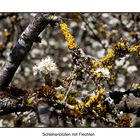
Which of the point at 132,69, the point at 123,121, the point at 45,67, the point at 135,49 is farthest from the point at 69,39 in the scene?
the point at 132,69

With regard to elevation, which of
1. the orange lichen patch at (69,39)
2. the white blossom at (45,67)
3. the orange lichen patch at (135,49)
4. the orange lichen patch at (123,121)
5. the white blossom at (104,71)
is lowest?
the orange lichen patch at (123,121)

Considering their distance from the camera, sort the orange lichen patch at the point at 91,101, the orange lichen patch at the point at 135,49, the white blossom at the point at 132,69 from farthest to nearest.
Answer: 1. the white blossom at the point at 132,69
2. the orange lichen patch at the point at 135,49
3. the orange lichen patch at the point at 91,101

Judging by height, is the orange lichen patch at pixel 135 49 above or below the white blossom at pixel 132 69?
above

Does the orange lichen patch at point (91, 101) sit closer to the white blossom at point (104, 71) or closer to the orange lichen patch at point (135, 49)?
the white blossom at point (104, 71)

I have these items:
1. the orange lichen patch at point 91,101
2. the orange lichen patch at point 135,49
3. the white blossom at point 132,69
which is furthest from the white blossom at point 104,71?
the white blossom at point 132,69

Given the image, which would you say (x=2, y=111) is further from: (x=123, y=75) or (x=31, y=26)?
(x=123, y=75)

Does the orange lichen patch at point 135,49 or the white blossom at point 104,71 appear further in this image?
the orange lichen patch at point 135,49
